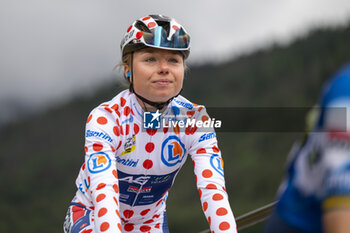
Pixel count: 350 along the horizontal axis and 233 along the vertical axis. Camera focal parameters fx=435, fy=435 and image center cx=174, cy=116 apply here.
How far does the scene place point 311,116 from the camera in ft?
4.26

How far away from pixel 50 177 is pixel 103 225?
94734mm

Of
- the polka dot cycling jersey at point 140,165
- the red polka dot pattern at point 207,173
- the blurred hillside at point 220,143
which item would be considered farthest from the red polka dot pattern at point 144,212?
the blurred hillside at point 220,143

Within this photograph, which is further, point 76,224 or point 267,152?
point 267,152

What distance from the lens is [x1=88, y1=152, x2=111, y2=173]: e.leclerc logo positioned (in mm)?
2408

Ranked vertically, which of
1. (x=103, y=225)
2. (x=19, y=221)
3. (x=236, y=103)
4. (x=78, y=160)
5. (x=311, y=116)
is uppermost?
(x=311, y=116)

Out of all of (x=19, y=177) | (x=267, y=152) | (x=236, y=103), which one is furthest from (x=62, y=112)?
(x=267, y=152)

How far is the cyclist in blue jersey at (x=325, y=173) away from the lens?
1.04 metres

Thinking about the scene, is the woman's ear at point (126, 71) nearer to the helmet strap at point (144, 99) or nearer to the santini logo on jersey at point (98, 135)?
the helmet strap at point (144, 99)

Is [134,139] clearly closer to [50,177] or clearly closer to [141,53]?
[141,53]

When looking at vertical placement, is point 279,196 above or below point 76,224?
above

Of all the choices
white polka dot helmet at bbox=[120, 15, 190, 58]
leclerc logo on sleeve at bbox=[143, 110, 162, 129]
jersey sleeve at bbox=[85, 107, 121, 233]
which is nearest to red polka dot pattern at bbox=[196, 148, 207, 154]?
leclerc logo on sleeve at bbox=[143, 110, 162, 129]

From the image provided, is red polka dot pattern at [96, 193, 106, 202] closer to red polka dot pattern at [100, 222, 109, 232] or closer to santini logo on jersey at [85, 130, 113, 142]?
red polka dot pattern at [100, 222, 109, 232]

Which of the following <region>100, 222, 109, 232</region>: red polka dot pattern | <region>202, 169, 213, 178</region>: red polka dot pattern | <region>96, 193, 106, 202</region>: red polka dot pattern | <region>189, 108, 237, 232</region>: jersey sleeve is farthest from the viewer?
<region>202, 169, 213, 178</region>: red polka dot pattern

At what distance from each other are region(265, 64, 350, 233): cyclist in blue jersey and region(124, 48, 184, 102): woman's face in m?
1.46
